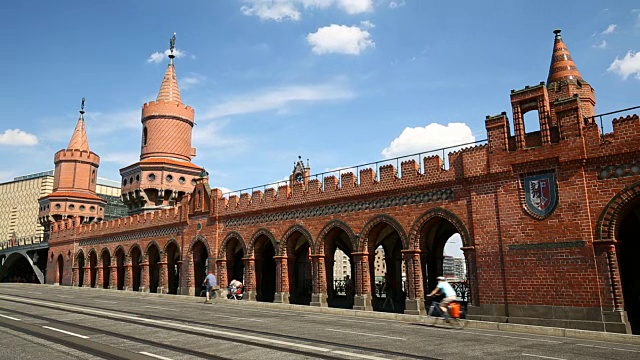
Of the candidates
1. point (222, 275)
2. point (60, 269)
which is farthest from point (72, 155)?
point (222, 275)

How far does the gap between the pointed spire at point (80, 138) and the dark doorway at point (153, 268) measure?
873 inches

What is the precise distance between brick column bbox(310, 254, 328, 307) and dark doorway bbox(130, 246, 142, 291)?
19.4 m

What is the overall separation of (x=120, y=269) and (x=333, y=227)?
25.0 metres

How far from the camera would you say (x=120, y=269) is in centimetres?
4162

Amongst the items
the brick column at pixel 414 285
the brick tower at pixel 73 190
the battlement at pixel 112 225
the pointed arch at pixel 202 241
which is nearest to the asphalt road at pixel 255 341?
the brick column at pixel 414 285

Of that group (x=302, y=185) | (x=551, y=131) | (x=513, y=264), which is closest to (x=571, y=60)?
(x=551, y=131)

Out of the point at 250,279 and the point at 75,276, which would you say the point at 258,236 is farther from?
the point at 75,276

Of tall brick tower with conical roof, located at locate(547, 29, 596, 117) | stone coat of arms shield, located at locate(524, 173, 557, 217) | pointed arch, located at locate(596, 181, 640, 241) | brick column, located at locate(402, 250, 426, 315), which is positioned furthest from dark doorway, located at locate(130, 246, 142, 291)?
pointed arch, located at locate(596, 181, 640, 241)

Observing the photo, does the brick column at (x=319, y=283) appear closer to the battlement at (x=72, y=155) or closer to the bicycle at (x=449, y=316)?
the bicycle at (x=449, y=316)

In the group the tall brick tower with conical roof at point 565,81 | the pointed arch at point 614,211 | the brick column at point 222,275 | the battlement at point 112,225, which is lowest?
the brick column at point 222,275

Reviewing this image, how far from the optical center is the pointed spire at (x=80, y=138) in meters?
54.2

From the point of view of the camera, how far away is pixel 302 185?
2642 cm

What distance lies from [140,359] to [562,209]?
46.8 feet

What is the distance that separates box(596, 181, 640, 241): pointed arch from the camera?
15758 mm
